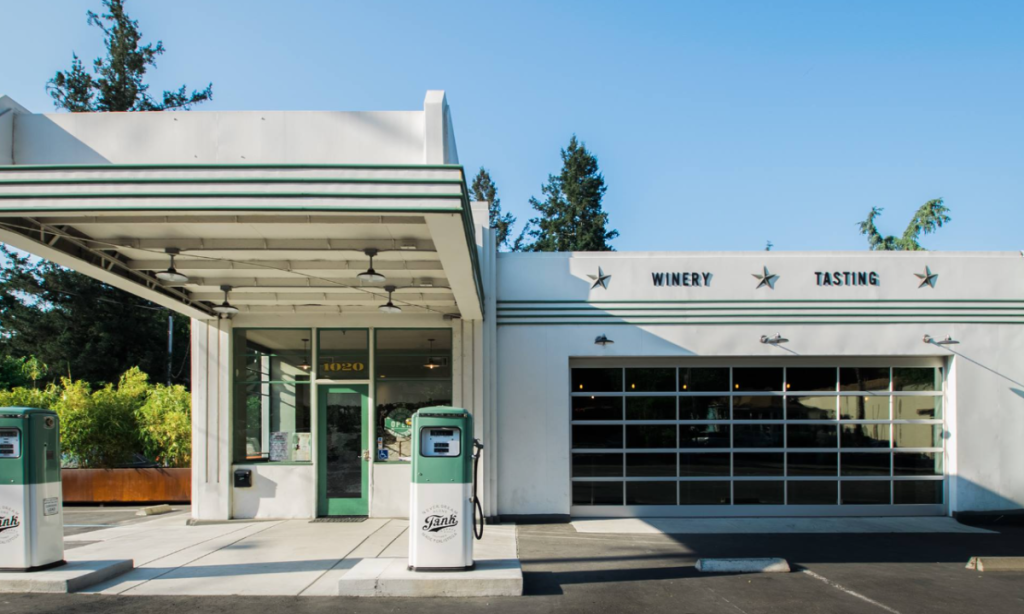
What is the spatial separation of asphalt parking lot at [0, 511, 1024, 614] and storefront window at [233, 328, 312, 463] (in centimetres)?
439

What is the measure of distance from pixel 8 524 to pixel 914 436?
13.4 m

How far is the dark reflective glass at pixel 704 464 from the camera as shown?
13.2 m

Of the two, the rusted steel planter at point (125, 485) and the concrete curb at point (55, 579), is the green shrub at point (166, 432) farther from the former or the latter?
the concrete curb at point (55, 579)

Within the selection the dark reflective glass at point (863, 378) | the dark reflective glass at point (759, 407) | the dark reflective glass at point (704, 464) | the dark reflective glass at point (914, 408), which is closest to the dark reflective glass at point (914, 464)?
the dark reflective glass at point (914, 408)

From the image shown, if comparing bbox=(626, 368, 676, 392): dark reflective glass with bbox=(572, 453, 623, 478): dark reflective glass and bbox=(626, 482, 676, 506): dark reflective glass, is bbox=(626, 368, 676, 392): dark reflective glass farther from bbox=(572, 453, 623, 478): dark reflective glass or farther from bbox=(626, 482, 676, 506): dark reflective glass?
bbox=(626, 482, 676, 506): dark reflective glass

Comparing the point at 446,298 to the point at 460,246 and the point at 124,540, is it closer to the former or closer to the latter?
the point at 460,246

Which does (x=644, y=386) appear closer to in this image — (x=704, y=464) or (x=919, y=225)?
(x=704, y=464)

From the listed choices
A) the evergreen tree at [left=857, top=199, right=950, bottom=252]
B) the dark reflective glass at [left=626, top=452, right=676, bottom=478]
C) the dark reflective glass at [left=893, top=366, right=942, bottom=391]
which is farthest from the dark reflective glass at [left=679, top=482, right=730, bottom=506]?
the evergreen tree at [left=857, top=199, right=950, bottom=252]

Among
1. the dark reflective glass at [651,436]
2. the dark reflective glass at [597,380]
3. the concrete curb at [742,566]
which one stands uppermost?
the dark reflective glass at [597,380]

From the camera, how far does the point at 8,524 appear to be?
7.97 metres

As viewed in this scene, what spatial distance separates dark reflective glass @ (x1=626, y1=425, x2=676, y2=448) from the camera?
43.4 ft

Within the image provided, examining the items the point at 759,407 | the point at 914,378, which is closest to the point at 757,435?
the point at 759,407

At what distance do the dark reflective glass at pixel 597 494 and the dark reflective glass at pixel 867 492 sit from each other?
396cm

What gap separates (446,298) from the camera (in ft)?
39.3
